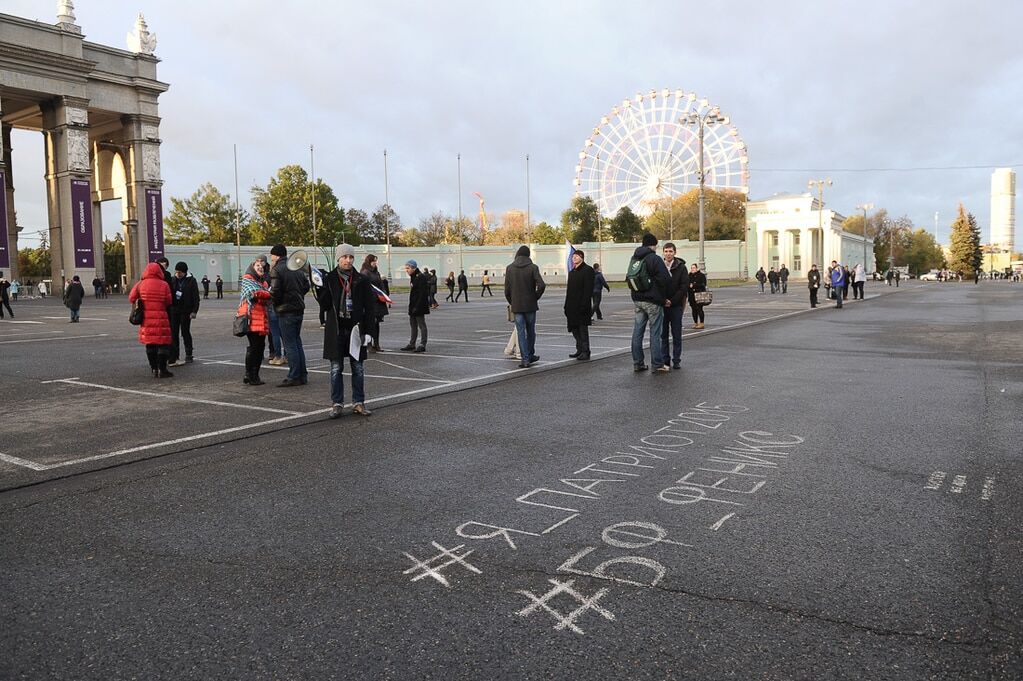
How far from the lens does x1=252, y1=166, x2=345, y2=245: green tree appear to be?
8769cm

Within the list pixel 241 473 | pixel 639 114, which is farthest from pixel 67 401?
pixel 639 114

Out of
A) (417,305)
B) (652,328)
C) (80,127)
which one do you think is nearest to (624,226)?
(80,127)

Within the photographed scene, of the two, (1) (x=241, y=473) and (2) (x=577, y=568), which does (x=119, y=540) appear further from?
(2) (x=577, y=568)

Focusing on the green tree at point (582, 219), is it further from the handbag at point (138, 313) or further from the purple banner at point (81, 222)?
the handbag at point (138, 313)

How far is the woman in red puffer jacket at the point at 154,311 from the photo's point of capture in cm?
1088

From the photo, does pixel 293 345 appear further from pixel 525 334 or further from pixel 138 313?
pixel 525 334

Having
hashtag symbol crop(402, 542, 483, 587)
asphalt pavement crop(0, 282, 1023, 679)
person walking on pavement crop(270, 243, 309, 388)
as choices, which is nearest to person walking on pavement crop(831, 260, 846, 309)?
asphalt pavement crop(0, 282, 1023, 679)

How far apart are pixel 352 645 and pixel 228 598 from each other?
814mm

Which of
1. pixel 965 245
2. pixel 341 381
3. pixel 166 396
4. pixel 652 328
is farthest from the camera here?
pixel 965 245

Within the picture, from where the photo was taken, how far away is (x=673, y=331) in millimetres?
11961

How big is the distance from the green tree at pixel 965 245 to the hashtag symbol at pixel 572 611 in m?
153

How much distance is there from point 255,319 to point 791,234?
101m

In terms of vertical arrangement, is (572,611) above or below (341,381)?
below

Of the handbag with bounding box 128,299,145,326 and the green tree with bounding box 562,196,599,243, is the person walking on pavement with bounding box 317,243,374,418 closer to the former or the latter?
the handbag with bounding box 128,299,145,326
